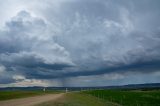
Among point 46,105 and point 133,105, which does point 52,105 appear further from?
point 133,105

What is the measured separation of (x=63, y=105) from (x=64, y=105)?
11 centimetres

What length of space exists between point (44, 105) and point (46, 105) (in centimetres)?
22

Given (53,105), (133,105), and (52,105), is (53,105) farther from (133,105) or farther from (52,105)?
(133,105)

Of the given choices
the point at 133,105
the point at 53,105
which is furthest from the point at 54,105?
the point at 133,105

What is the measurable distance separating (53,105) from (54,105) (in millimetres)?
114

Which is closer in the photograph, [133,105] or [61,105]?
[61,105]

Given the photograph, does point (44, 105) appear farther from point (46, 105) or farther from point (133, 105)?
point (133, 105)

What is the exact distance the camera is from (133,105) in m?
51.3

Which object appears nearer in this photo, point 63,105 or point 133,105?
point 63,105

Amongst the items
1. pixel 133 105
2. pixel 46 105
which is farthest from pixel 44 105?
pixel 133 105

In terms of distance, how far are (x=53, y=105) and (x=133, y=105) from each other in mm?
16666

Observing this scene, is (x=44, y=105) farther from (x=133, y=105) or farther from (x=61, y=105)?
(x=133, y=105)

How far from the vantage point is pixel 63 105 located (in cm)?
3872

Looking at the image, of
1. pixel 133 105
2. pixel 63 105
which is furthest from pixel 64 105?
pixel 133 105
